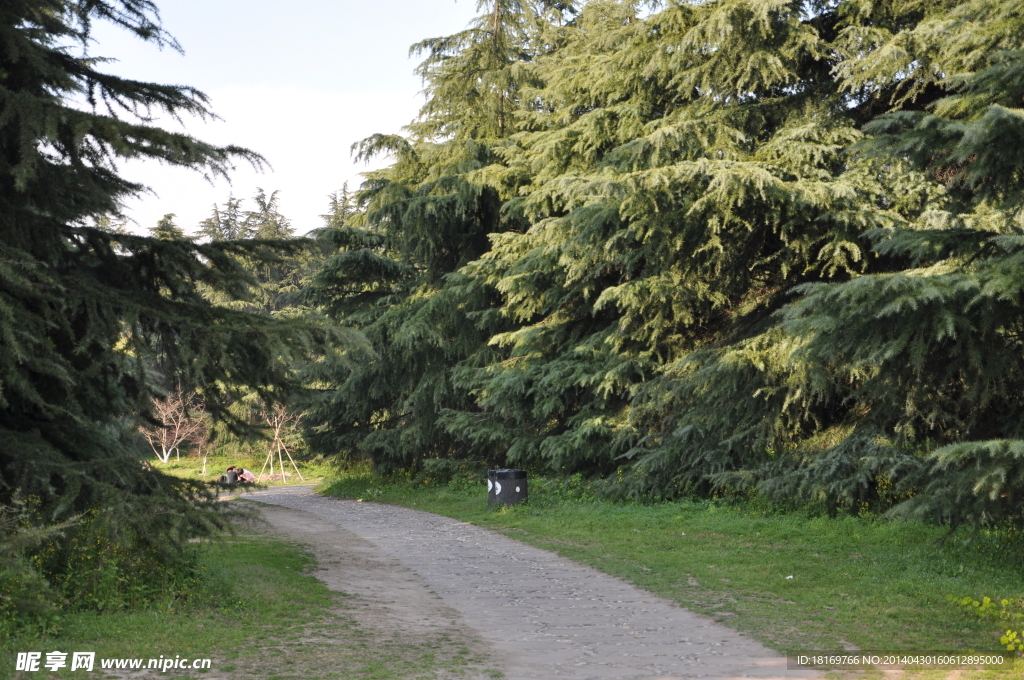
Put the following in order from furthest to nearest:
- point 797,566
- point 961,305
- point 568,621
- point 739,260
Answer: point 739,260 < point 797,566 < point 568,621 < point 961,305

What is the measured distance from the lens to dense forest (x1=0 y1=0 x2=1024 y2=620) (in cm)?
694

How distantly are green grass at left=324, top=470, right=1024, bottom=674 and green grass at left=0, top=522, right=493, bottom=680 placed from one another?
2.93 m

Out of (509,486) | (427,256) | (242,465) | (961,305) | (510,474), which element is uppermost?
(427,256)

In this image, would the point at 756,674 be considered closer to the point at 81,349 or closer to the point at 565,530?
the point at 81,349

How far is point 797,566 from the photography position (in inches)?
372

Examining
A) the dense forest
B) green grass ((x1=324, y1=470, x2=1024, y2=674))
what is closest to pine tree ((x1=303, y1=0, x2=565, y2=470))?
the dense forest

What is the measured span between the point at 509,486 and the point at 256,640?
32.6 feet

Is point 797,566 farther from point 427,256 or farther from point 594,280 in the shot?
point 427,256

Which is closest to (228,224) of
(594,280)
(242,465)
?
(242,465)

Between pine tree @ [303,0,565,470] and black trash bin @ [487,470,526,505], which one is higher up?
pine tree @ [303,0,565,470]

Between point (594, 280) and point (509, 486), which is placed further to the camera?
point (594, 280)

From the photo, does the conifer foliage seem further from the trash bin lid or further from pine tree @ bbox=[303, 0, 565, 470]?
the trash bin lid

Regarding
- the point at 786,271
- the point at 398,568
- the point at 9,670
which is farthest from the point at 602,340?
the point at 9,670

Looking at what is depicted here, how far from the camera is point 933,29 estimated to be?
11727 millimetres
